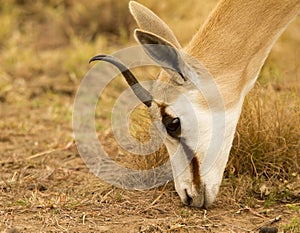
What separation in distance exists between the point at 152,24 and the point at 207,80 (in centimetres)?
53

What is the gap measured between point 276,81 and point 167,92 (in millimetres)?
1999

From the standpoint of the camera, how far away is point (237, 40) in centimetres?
481

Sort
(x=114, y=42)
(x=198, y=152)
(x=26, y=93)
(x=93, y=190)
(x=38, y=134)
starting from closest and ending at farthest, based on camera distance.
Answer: (x=198, y=152)
(x=93, y=190)
(x=38, y=134)
(x=26, y=93)
(x=114, y=42)

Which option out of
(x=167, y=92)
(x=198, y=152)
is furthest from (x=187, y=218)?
(x=167, y=92)

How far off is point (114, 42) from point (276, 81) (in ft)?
13.7

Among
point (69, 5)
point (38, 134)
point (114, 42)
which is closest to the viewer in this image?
point (38, 134)

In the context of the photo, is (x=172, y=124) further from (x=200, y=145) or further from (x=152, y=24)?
(x=152, y=24)

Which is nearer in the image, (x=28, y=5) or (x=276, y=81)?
(x=276, y=81)

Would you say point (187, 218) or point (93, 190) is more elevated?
point (187, 218)

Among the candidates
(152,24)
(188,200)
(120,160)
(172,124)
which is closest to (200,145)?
(172,124)

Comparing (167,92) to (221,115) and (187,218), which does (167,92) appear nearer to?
(221,115)

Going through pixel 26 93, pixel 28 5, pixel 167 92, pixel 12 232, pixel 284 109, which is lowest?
pixel 28 5

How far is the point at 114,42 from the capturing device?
33.2ft

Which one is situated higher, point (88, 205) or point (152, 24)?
point (152, 24)
